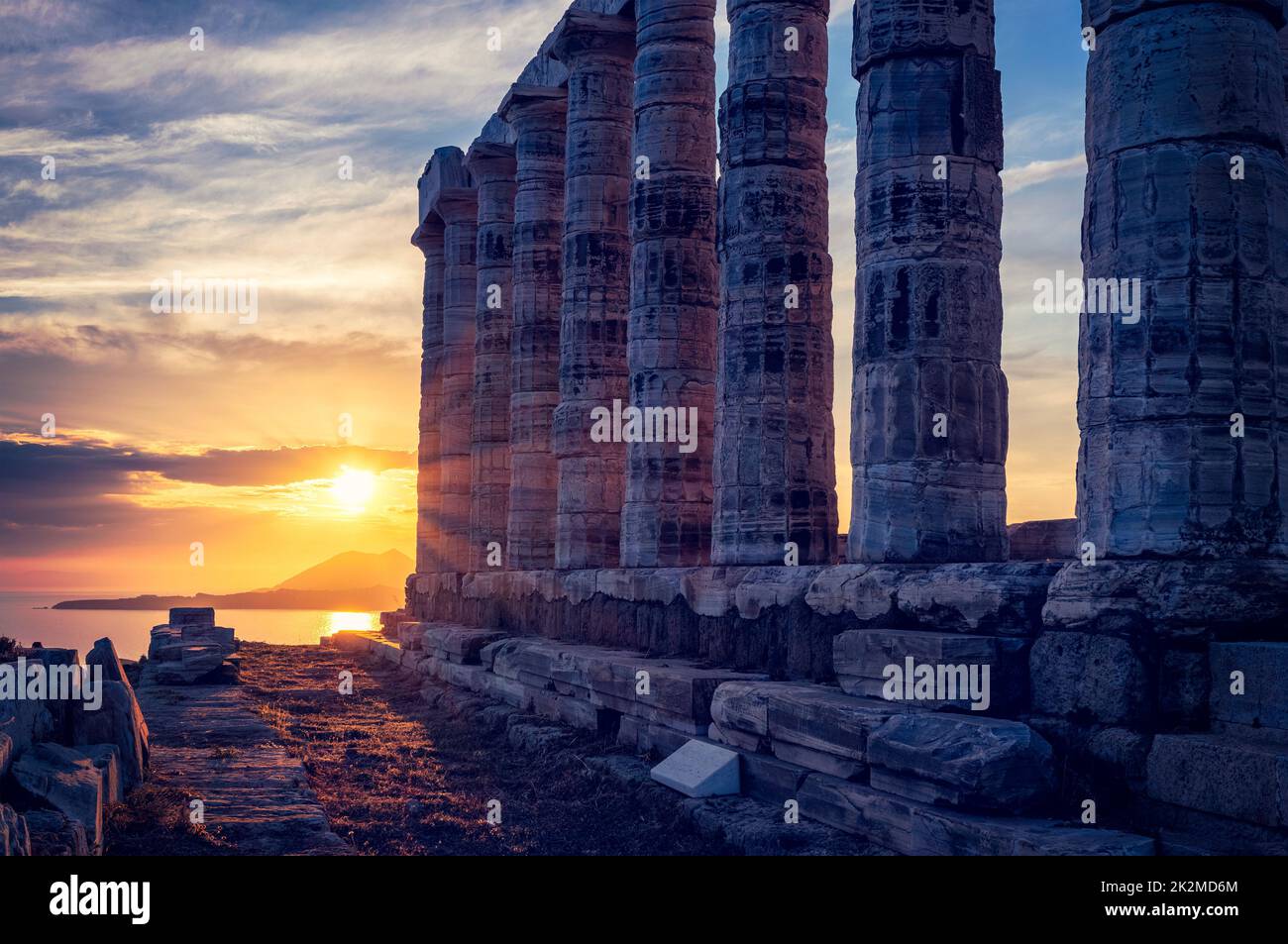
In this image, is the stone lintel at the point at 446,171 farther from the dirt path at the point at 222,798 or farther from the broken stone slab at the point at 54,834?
the broken stone slab at the point at 54,834

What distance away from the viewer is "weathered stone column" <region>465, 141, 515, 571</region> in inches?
1038

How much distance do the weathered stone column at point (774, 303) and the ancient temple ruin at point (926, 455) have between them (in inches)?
1.4

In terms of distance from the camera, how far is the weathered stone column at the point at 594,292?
2042 cm

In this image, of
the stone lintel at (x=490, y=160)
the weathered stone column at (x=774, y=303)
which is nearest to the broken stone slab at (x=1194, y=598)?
the weathered stone column at (x=774, y=303)

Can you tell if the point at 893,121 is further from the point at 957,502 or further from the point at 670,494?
the point at 670,494

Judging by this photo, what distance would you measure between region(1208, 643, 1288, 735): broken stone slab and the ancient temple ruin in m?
0.02

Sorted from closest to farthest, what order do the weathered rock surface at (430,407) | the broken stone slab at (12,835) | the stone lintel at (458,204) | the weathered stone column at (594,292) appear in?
the broken stone slab at (12,835) → the weathered stone column at (594,292) → the stone lintel at (458,204) → the weathered rock surface at (430,407)

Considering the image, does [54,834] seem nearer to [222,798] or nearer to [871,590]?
[222,798]

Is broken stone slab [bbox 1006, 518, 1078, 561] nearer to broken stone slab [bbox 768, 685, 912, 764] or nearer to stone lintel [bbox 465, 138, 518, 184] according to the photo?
broken stone slab [bbox 768, 685, 912, 764]

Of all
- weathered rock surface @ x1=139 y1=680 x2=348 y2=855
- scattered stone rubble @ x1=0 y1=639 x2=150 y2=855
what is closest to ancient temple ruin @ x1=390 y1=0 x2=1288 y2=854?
weathered rock surface @ x1=139 y1=680 x2=348 y2=855

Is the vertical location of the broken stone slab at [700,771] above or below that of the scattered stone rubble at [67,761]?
below

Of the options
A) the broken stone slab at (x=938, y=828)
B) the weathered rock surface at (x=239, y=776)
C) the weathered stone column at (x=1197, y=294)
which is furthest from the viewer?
the weathered rock surface at (x=239, y=776)

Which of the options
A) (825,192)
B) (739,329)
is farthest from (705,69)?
(739,329)
